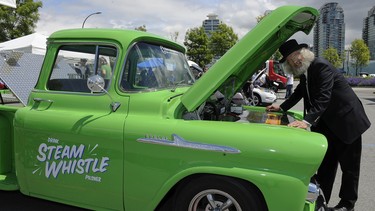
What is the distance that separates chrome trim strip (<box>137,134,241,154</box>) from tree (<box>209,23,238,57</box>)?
44467mm

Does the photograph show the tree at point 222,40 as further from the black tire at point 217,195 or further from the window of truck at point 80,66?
the black tire at point 217,195

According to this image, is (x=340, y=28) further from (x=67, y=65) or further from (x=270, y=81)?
(x=67, y=65)

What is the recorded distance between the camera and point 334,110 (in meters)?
3.29

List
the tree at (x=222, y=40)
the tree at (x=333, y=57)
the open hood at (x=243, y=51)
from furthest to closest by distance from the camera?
the tree at (x=333, y=57), the tree at (x=222, y=40), the open hood at (x=243, y=51)

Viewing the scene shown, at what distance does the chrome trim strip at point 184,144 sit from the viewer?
2467 mm

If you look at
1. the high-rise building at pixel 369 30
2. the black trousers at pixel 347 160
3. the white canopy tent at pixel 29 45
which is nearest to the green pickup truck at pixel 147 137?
the black trousers at pixel 347 160

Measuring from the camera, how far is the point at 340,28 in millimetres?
70312

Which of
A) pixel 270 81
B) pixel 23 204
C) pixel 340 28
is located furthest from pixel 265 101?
pixel 340 28

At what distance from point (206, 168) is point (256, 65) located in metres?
1.84

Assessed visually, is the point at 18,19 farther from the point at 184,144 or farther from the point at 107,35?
the point at 184,144

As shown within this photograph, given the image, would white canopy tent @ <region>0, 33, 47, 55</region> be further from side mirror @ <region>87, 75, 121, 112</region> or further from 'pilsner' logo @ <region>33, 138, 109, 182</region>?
side mirror @ <region>87, 75, 121, 112</region>

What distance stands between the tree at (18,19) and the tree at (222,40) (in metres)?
26.5

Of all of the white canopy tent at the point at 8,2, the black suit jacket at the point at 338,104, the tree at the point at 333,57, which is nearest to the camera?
the black suit jacket at the point at 338,104

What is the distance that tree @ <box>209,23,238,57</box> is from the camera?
46.7 meters
